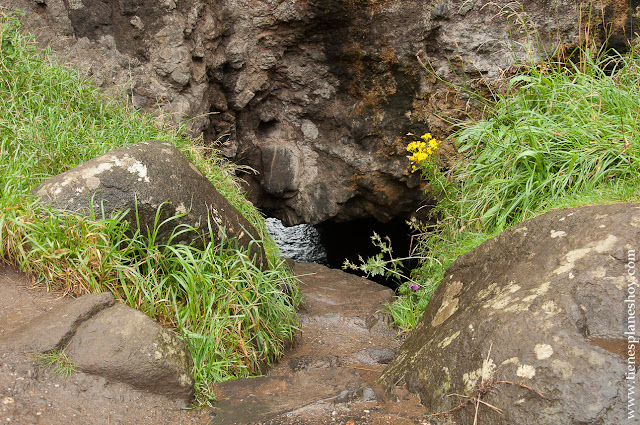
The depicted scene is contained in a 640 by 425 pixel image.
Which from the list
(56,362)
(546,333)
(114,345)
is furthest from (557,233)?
(56,362)

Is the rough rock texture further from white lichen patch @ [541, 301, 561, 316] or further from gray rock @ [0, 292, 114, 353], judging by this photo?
white lichen patch @ [541, 301, 561, 316]

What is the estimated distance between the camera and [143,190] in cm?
290

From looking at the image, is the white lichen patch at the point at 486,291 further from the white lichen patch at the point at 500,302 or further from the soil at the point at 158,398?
the soil at the point at 158,398

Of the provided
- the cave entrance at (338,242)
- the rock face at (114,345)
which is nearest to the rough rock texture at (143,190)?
the rock face at (114,345)

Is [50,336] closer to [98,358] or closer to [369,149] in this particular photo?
[98,358]

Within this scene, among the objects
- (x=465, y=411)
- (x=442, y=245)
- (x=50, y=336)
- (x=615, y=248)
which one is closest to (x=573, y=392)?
(x=465, y=411)

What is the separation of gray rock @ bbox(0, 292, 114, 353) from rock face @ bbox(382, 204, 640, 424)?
1434mm

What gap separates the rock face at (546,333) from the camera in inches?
63.6

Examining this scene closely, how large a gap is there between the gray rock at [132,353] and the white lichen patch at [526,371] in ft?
4.68

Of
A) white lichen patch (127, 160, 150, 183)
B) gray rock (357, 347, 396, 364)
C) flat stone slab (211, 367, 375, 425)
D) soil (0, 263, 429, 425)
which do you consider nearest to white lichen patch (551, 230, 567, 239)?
soil (0, 263, 429, 425)

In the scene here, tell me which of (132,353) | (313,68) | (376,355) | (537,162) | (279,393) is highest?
(313,68)

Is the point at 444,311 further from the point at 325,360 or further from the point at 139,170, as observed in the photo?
the point at 139,170

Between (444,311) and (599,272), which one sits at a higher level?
(599,272)

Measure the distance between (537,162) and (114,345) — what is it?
9.38 ft
